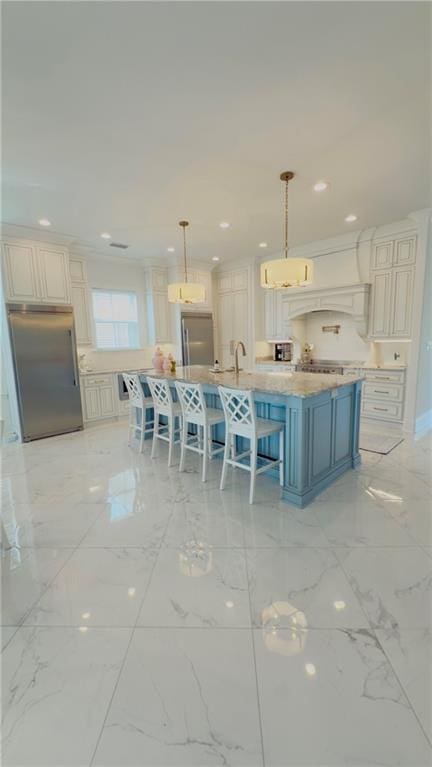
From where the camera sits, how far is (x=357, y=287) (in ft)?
16.3

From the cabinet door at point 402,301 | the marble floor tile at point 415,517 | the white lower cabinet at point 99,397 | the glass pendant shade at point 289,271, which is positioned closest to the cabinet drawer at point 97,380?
the white lower cabinet at point 99,397

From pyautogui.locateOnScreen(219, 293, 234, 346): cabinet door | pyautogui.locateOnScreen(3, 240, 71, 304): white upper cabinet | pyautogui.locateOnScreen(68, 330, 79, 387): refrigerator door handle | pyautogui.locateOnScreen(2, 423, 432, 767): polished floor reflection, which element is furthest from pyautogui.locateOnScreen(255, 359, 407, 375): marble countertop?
pyautogui.locateOnScreen(3, 240, 71, 304): white upper cabinet

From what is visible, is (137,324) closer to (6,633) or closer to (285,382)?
(285,382)

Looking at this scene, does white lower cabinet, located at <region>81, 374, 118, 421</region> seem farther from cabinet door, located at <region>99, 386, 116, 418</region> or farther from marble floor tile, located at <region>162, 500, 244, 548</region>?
marble floor tile, located at <region>162, 500, 244, 548</region>

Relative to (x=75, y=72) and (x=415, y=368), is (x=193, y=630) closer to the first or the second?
(x=75, y=72)

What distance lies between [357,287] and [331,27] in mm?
3690

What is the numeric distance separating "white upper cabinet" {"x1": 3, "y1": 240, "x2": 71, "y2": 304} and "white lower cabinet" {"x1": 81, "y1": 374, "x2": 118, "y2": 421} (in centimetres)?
137

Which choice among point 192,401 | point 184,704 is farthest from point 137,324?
point 184,704

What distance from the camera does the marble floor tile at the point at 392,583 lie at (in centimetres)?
168

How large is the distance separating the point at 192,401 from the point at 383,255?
3.69 metres

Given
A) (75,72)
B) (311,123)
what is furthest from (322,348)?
(75,72)

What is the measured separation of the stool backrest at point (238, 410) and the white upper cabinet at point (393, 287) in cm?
314

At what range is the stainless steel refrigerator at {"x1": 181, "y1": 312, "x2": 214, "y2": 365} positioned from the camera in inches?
257

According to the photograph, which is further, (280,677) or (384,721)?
(280,677)
